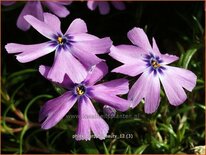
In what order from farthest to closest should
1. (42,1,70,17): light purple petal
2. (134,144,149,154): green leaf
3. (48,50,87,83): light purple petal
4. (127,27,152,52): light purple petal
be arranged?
(42,1,70,17): light purple petal → (134,144,149,154): green leaf → (127,27,152,52): light purple petal → (48,50,87,83): light purple petal

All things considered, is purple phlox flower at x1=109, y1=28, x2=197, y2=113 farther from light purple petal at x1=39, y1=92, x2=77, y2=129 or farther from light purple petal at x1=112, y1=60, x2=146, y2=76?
light purple petal at x1=39, y1=92, x2=77, y2=129

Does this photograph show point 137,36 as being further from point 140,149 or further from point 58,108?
point 140,149

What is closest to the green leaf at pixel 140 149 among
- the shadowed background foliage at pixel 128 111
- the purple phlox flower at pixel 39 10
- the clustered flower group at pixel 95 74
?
the shadowed background foliage at pixel 128 111

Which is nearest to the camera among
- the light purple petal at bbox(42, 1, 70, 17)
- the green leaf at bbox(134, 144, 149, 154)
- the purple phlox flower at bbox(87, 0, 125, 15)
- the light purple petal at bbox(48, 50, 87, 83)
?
the light purple petal at bbox(48, 50, 87, 83)

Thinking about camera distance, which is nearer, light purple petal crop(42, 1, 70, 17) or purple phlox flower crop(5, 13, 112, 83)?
purple phlox flower crop(5, 13, 112, 83)

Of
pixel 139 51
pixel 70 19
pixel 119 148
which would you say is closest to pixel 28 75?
pixel 70 19

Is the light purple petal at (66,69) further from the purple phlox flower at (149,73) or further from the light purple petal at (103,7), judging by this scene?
the light purple petal at (103,7)

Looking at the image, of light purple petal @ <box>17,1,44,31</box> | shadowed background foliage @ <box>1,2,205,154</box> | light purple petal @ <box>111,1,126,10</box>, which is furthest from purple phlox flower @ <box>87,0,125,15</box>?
light purple petal @ <box>17,1,44,31</box>
